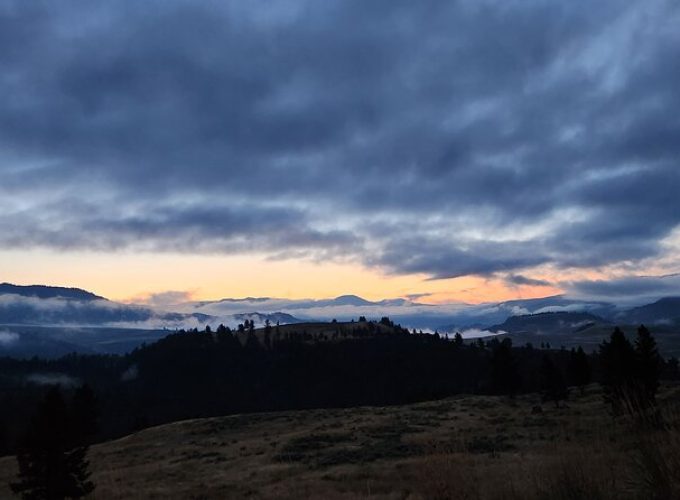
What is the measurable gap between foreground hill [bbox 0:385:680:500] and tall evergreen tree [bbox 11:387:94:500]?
1.86m

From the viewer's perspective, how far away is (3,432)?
106m

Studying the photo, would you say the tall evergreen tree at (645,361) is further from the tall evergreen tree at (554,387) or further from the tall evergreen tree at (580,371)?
the tall evergreen tree at (580,371)

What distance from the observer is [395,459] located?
28359mm

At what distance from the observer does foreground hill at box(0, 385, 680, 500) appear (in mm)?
7891

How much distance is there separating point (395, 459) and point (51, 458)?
53.5ft

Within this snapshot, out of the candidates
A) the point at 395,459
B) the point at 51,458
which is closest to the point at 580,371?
the point at 395,459

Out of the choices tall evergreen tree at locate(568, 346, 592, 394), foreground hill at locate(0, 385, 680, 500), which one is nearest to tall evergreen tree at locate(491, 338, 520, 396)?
tall evergreen tree at locate(568, 346, 592, 394)

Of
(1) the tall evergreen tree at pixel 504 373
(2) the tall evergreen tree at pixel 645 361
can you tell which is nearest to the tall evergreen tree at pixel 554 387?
(2) the tall evergreen tree at pixel 645 361

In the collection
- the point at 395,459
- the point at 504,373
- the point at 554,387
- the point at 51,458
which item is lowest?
the point at 395,459

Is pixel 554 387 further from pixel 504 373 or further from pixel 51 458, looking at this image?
pixel 51 458

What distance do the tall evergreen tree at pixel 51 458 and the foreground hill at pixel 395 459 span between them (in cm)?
186

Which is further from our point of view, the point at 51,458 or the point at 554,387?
the point at 554,387

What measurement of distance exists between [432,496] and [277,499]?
35.4 feet

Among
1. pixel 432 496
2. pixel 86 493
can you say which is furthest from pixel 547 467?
pixel 86 493
